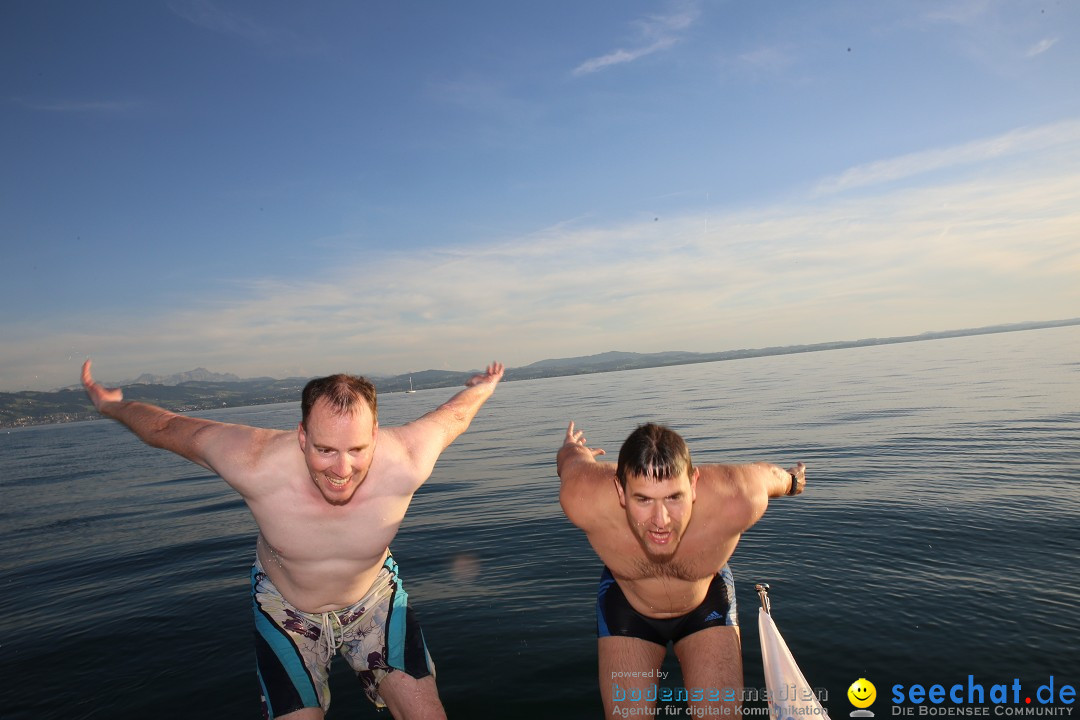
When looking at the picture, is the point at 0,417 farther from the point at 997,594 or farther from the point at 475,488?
the point at 997,594

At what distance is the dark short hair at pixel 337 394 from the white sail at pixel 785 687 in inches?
146

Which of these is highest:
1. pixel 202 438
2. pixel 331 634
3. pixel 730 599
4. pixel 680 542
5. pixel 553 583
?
pixel 202 438

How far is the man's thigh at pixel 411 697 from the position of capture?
14.4 ft

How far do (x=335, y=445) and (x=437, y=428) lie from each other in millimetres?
989

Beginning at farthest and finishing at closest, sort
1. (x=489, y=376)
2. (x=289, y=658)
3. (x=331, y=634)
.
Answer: (x=489, y=376), (x=331, y=634), (x=289, y=658)

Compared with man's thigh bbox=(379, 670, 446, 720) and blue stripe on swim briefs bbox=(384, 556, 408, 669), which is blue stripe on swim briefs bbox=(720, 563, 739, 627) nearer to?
man's thigh bbox=(379, 670, 446, 720)

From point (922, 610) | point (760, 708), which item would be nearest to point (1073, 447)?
point (922, 610)

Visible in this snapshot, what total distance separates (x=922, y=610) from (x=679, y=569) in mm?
3571

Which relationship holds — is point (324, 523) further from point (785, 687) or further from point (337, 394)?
point (785, 687)

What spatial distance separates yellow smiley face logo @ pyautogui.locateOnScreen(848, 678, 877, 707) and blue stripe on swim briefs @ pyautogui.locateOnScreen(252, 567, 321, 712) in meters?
4.48

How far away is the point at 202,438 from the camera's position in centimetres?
392

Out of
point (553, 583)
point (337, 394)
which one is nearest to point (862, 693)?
point (553, 583)

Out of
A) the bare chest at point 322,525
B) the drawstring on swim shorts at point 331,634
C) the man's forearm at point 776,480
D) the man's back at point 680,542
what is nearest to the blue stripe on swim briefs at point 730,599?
the man's back at point 680,542

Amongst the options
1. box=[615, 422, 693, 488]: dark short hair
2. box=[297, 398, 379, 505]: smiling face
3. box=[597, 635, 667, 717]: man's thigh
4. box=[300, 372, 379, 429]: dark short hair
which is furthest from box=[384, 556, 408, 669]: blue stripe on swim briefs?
box=[615, 422, 693, 488]: dark short hair
